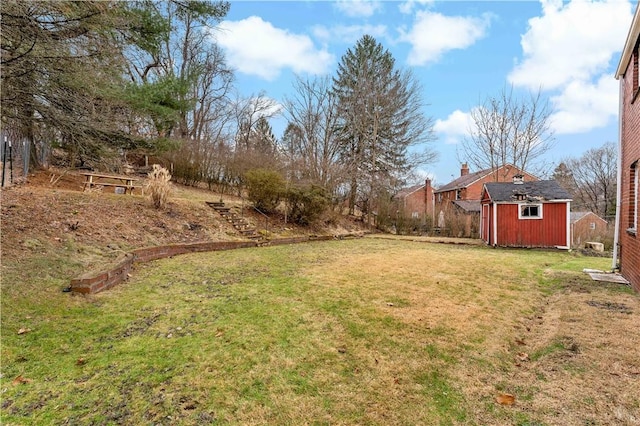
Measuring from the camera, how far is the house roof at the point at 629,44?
18.2 feet

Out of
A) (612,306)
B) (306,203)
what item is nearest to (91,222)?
(306,203)

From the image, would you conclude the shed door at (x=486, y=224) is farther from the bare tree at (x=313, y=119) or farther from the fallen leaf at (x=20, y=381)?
the fallen leaf at (x=20, y=381)

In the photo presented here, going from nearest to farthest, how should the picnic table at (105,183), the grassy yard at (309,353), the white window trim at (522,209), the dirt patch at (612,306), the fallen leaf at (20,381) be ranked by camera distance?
the grassy yard at (309,353), the fallen leaf at (20,381), the dirt patch at (612,306), the picnic table at (105,183), the white window trim at (522,209)

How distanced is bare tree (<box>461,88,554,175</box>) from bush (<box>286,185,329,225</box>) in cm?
1344

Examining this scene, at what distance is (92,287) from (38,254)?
1661 millimetres

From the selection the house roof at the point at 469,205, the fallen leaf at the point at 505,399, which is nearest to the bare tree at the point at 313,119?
the house roof at the point at 469,205

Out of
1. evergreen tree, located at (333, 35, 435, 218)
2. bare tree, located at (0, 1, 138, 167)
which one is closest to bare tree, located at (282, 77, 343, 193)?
evergreen tree, located at (333, 35, 435, 218)

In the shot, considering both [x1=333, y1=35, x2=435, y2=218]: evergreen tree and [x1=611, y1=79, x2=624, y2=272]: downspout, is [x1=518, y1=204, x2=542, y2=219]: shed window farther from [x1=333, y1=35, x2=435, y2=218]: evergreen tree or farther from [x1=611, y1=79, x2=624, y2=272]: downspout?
[x1=333, y1=35, x2=435, y2=218]: evergreen tree

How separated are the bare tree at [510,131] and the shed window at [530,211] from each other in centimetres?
886

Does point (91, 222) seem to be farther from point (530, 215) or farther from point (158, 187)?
point (530, 215)

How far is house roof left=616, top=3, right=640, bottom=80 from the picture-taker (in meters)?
5.53

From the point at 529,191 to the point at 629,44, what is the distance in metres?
9.07

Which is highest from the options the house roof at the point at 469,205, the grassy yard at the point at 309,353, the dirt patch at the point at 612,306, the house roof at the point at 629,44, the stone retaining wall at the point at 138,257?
the house roof at the point at 629,44

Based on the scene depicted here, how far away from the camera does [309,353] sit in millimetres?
3133
